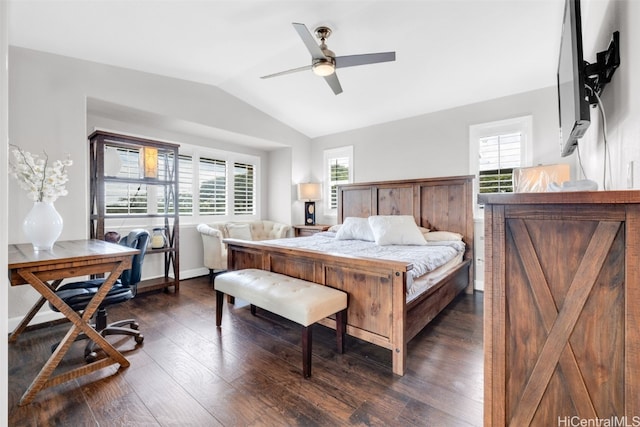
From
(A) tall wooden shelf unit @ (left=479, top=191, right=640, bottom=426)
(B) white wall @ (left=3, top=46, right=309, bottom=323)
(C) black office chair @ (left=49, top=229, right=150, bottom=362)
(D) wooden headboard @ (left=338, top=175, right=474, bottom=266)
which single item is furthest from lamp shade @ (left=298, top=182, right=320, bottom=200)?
(A) tall wooden shelf unit @ (left=479, top=191, right=640, bottom=426)

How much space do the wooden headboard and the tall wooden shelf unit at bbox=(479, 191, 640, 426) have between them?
2.99 m

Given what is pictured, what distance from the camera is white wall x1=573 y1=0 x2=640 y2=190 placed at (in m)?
1.10

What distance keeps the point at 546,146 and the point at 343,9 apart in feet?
9.05

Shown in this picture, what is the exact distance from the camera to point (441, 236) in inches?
144

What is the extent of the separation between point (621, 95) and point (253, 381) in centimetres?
250

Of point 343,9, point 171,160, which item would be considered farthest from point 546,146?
point 171,160

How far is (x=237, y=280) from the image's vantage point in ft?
7.94

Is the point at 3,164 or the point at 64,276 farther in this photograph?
the point at 64,276

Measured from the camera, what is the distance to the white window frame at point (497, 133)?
11.1 feet

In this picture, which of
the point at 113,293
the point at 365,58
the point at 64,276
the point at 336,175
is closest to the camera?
the point at 64,276

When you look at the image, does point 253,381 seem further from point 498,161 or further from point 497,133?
point 497,133

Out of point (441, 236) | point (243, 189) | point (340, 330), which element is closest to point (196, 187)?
point (243, 189)

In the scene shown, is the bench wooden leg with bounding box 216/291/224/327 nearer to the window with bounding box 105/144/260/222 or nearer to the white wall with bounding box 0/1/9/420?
the white wall with bounding box 0/1/9/420

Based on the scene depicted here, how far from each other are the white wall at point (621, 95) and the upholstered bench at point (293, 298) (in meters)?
1.67
